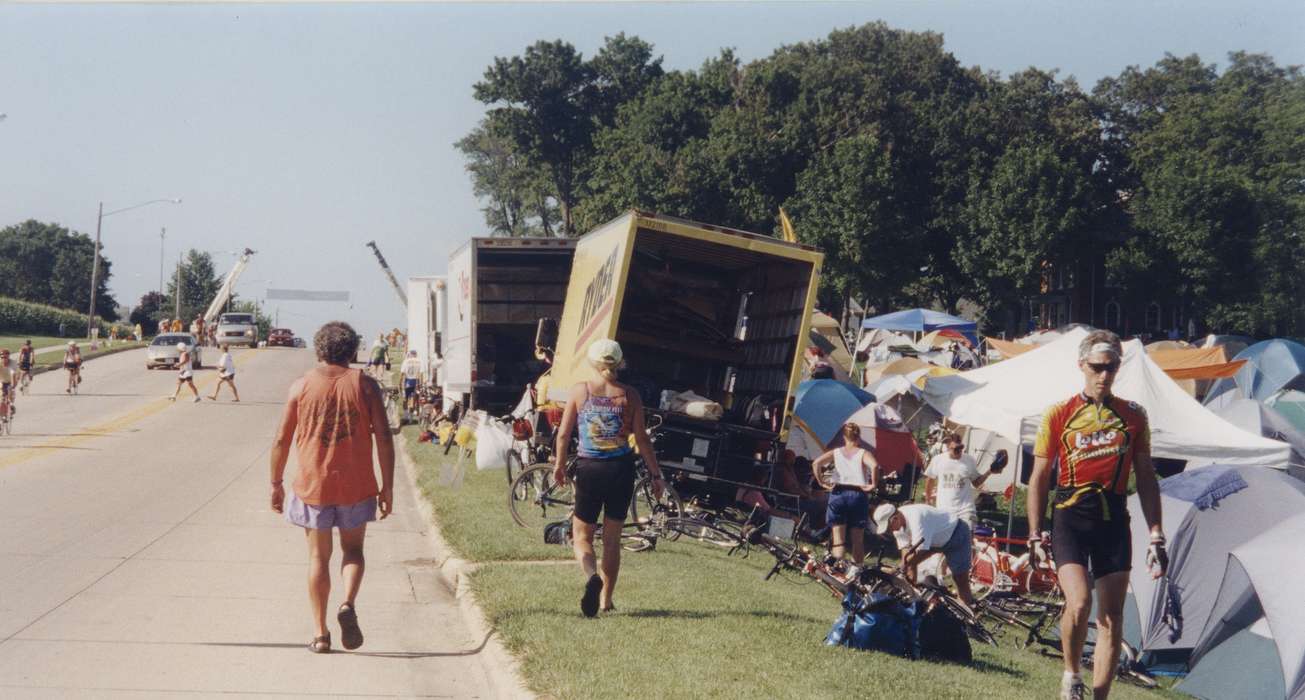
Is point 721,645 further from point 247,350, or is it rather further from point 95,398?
point 247,350

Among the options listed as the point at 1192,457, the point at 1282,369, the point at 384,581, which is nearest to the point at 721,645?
the point at 384,581

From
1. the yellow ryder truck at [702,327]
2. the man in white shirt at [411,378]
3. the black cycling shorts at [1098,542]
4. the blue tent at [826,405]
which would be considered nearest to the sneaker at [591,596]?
the black cycling shorts at [1098,542]

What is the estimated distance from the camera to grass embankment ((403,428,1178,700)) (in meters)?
6.78

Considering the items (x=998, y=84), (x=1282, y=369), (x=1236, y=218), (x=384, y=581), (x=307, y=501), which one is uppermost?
(x=998, y=84)

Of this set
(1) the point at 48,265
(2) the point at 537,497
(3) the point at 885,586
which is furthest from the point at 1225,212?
(1) the point at 48,265

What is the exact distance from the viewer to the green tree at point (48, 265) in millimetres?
122250

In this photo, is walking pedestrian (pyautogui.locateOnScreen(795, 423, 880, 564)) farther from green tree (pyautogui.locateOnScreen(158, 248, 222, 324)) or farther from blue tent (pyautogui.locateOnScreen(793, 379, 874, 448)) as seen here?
green tree (pyautogui.locateOnScreen(158, 248, 222, 324))

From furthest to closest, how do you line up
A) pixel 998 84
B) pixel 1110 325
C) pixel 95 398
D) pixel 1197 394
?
pixel 1110 325 → pixel 998 84 → pixel 95 398 → pixel 1197 394

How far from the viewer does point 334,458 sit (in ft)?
23.4

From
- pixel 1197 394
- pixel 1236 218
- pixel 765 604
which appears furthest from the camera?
pixel 1236 218

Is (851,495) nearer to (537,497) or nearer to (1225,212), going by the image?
(537,497)

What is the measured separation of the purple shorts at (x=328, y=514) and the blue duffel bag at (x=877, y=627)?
302cm

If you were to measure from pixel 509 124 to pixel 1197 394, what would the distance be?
3792 cm

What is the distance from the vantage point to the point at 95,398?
34062 mm
